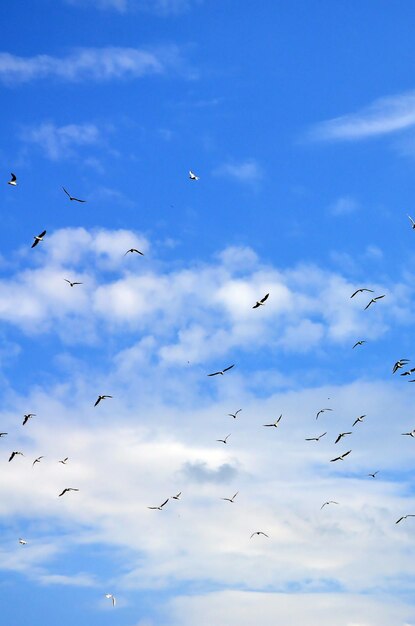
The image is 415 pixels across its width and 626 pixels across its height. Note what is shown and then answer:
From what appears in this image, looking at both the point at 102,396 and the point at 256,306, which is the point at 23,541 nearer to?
the point at 102,396

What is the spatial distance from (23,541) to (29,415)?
57.3 ft

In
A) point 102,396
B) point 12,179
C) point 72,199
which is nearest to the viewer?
point 72,199

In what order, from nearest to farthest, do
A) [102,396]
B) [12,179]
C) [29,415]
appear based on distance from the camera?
[12,179]
[102,396]
[29,415]

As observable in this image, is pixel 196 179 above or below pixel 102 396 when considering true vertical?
above

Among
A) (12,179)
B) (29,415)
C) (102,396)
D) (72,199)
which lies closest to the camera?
(72,199)

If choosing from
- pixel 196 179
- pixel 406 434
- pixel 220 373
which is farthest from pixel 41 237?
pixel 406 434

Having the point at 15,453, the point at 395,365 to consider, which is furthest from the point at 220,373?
the point at 15,453

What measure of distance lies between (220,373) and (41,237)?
85.3 feet

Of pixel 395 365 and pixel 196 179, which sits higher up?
pixel 196 179

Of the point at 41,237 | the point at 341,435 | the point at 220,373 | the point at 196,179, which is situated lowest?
the point at 341,435

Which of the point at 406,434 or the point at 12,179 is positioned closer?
the point at 12,179

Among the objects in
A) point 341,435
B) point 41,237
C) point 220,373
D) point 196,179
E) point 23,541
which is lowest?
point 23,541

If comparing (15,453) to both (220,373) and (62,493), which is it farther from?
(220,373)

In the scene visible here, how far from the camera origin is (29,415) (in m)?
99.9
